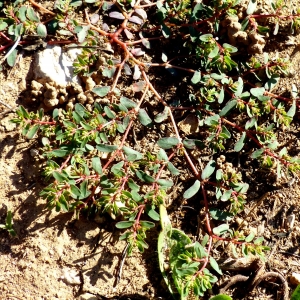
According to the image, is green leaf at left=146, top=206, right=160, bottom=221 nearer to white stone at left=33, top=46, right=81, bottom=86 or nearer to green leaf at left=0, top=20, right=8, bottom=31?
white stone at left=33, top=46, right=81, bottom=86

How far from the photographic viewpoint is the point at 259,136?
3160 mm

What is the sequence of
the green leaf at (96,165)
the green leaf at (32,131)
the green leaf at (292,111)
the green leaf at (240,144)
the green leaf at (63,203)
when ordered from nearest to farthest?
the green leaf at (63,203) → the green leaf at (96,165) → the green leaf at (32,131) → the green leaf at (240,144) → the green leaf at (292,111)

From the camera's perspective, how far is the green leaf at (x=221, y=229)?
3.00 meters

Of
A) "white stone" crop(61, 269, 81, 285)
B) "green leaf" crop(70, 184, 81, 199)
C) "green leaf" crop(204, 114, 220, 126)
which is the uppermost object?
"green leaf" crop(204, 114, 220, 126)

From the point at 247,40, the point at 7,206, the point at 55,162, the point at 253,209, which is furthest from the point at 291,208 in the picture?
the point at 7,206

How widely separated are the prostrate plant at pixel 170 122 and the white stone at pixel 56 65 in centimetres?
8

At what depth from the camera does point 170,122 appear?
3.32 m

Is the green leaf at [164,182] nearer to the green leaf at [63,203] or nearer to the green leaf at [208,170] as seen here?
the green leaf at [208,170]

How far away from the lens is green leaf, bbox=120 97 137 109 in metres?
3.10

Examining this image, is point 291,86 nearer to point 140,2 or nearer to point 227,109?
point 227,109

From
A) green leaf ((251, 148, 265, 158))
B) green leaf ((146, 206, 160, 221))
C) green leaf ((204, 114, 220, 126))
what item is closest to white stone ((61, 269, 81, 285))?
green leaf ((146, 206, 160, 221))

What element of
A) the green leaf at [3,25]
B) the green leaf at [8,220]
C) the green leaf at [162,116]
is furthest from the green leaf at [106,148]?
the green leaf at [3,25]

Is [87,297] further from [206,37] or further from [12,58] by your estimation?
[206,37]

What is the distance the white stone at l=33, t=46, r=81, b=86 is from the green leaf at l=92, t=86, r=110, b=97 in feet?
0.62
